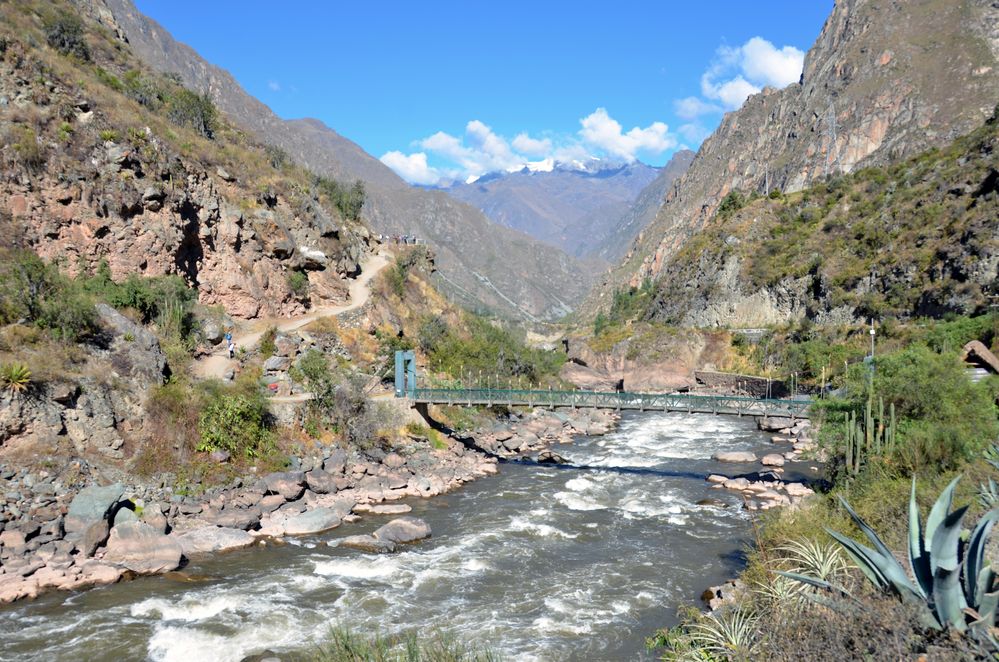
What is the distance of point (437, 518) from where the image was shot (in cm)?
1969

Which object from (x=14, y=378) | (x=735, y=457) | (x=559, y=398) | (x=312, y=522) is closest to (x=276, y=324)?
(x=14, y=378)

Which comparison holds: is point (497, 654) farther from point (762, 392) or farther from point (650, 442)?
point (762, 392)

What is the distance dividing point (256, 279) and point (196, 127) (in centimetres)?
1200

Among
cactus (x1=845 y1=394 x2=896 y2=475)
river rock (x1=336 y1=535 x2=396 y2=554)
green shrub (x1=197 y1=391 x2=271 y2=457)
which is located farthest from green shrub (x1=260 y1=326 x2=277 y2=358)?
cactus (x1=845 y1=394 x2=896 y2=475)

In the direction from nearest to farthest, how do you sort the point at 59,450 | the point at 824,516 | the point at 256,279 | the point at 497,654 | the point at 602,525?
the point at 497,654 → the point at 824,516 → the point at 59,450 → the point at 602,525 → the point at 256,279

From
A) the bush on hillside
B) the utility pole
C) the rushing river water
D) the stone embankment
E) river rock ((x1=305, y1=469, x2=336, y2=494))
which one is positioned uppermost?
the utility pole

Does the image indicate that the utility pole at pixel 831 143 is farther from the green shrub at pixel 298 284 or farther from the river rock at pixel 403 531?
the river rock at pixel 403 531

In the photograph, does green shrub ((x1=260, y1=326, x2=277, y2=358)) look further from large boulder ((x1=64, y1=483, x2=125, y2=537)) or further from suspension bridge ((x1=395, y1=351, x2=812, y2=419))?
large boulder ((x1=64, y1=483, x2=125, y2=537))

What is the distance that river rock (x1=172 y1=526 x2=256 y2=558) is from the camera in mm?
16062

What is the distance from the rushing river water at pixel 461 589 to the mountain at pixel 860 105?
46324 millimetres

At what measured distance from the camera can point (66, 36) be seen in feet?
105

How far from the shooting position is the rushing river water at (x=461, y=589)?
11648mm

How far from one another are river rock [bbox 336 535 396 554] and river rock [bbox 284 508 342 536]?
1220 millimetres

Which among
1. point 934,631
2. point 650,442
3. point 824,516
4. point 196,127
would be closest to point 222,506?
point 824,516
